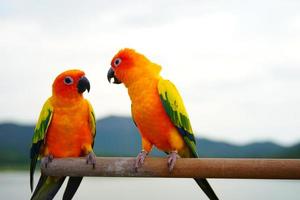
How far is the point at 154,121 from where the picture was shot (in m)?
2.21

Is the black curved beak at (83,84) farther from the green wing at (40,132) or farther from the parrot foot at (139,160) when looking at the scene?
the parrot foot at (139,160)

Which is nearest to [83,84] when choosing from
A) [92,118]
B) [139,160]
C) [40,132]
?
[92,118]

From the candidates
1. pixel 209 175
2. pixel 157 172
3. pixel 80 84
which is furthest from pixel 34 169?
pixel 209 175

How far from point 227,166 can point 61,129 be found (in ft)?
2.82

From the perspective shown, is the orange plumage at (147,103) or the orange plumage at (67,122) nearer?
the orange plumage at (147,103)

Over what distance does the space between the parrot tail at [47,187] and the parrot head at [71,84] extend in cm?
47

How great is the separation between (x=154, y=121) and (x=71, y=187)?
0.61 metres

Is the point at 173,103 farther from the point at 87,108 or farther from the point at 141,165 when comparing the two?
the point at 87,108

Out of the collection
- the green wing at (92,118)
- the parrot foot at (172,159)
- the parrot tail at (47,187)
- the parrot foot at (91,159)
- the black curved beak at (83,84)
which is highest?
the black curved beak at (83,84)

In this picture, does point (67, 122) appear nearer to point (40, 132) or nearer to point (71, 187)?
point (40, 132)

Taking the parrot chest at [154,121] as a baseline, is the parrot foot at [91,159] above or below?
below

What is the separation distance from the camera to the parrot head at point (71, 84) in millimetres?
2383


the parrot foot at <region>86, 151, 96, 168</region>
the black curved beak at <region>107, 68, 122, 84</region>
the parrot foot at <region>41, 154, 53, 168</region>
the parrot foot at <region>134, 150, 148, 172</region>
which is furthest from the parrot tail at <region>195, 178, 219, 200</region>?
the parrot foot at <region>41, 154, 53, 168</region>

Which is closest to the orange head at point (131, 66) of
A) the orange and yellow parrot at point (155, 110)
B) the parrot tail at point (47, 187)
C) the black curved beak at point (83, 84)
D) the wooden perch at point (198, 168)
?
the orange and yellow parrot at point (155, 110)
